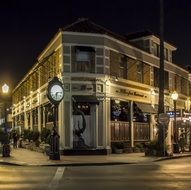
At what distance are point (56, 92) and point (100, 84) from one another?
782 cm

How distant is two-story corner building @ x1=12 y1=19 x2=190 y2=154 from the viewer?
38.8 m

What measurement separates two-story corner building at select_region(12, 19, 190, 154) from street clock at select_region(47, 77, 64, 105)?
19.8ft

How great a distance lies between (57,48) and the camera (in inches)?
1585

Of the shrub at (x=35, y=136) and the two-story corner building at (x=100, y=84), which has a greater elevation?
the two-story corner building at (x=100, y=84)

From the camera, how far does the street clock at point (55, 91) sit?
1267 inches

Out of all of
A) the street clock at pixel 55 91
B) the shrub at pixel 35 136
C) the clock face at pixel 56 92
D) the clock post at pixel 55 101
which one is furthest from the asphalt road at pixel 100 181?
the shrub at pixel 35 136

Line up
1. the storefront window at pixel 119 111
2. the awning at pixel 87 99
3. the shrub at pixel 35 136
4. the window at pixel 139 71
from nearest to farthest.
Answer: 1. the awning at pixel 87 99
2. the storefront window at pixel 119 111
3. the window at pixel 139 71
4. the shrub at pixel 35 136

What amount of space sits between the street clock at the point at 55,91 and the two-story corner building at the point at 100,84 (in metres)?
6.04

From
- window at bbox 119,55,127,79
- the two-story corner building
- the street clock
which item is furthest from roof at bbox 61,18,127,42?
the street clock

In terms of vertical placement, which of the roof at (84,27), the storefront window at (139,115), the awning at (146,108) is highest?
the roof at (84,27)

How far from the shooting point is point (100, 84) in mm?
39781

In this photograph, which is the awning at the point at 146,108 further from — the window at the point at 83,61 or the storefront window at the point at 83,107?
the window at the point at 83,61

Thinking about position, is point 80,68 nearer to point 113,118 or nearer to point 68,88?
point 68,88

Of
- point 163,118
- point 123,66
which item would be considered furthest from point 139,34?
point 163,118
